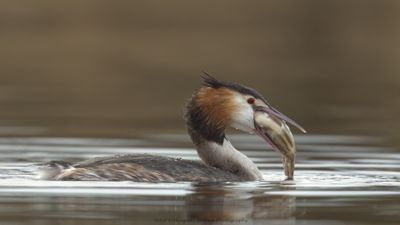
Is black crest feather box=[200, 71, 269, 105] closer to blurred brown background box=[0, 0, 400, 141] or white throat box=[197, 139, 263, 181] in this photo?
white throat box=[197, 139, 263, 181]

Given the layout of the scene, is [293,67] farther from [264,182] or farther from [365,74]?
[264,182]

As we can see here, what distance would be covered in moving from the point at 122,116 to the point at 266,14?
35.9 metres

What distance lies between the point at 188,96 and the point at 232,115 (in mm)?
12990

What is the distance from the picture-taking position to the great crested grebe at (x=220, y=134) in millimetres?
15281

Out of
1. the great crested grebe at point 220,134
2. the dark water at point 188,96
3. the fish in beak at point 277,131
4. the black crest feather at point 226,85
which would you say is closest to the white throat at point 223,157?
the great crested grebe at point 220,134

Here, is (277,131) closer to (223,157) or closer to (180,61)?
(223,157)

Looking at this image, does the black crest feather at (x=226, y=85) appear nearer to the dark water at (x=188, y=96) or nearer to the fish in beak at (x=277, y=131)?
the fish in beak at (x=277, y=131)

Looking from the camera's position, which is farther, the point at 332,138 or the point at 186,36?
the point at 186,36

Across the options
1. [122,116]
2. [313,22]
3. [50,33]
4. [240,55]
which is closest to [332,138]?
[122,116]

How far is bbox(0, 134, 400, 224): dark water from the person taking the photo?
42.6ft

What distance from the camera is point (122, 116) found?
78.9ft

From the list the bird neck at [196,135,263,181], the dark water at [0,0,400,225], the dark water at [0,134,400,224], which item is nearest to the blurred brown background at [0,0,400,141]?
the dark water at [0,0,400,225]

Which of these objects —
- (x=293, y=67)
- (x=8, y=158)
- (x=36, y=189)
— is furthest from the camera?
(x=293, y=67)

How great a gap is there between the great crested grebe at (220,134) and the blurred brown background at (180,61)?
→ 502 centimetres
